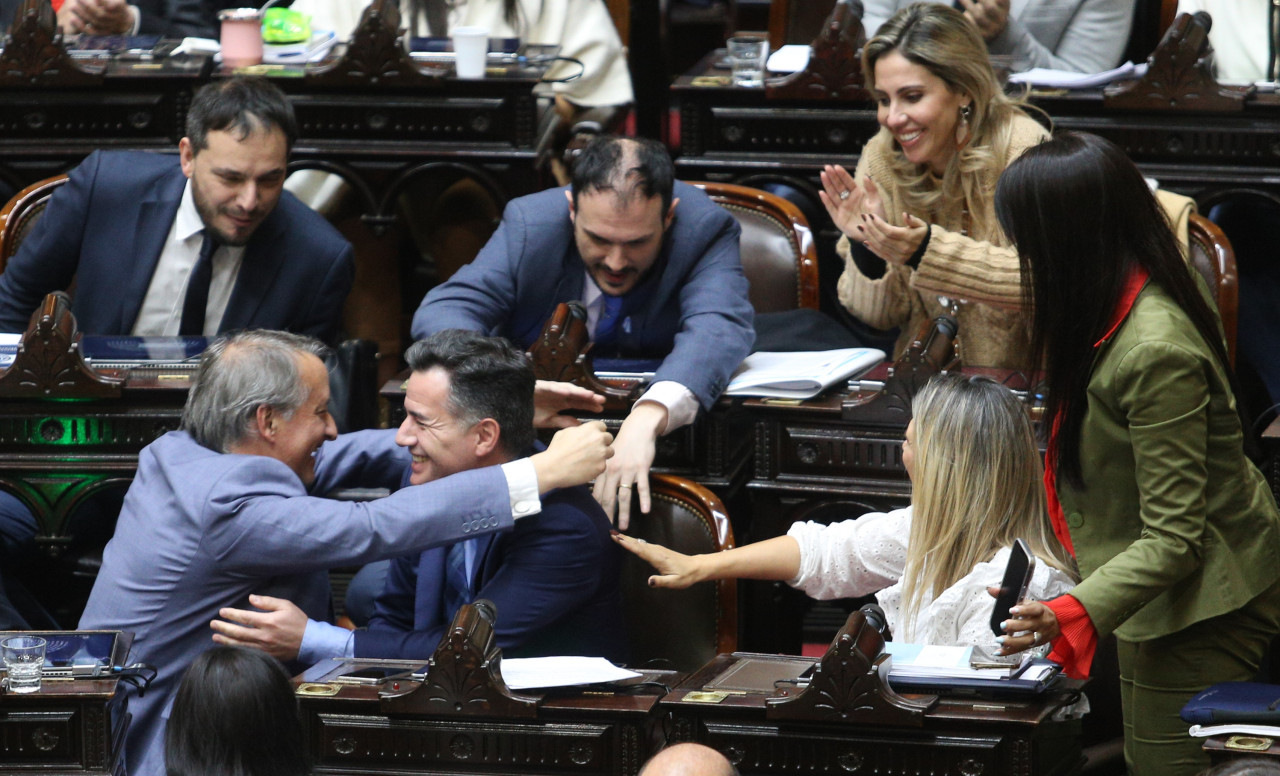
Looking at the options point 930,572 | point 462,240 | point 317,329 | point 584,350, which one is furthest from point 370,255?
point 930,572

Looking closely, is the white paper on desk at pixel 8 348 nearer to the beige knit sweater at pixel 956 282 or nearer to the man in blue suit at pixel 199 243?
the man in blue suit at pixel 199 243

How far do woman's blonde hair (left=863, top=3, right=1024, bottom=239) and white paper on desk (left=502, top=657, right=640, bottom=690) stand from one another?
136 cm

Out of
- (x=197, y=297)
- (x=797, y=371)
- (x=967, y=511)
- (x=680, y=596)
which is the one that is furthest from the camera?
(x=197, y=297)

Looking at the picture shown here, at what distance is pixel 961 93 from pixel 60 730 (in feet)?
6.35

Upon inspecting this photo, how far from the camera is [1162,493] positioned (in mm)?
1992

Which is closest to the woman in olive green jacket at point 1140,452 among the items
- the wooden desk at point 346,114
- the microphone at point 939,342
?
the microphone at point 939,342

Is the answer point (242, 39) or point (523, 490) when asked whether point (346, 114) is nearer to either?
point (242, 39)

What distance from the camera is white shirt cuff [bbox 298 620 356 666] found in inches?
93.0

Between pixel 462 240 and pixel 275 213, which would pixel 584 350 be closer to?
pixel 275 213

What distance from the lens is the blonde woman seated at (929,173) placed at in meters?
3.04

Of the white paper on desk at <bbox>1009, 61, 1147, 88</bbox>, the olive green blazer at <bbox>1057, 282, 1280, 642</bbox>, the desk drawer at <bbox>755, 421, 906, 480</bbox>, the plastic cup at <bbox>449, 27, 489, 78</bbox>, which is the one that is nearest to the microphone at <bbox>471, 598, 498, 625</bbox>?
the olive green blazer at <bbox>1057, 282, 1280, 642</bbox>

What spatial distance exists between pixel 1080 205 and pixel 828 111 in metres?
1.83

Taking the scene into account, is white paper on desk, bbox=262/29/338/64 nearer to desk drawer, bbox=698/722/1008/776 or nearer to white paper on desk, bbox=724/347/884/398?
white paper on desk, bbox=724/347/884/398

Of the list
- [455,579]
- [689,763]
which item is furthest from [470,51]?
[689,763]
